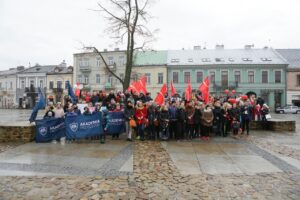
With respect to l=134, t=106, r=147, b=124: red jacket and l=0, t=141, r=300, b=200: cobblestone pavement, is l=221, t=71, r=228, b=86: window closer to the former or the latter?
l=134, t=106, r=147, b=124: red jacket

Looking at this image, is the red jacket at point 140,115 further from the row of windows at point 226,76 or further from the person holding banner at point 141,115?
the row of windows at point 226,76

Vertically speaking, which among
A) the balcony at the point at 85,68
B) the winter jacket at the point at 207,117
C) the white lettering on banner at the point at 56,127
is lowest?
the white lettering on banner at the point at 56,127

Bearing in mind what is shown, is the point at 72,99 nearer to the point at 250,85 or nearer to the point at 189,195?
the point at 189,195

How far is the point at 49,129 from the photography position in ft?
38.3

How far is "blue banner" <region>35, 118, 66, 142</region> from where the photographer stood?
11.5 m

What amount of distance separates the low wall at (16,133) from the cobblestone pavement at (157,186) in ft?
17.0

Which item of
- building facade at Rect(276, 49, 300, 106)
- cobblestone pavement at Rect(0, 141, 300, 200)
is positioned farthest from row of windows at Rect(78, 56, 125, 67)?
cobblestone pavement at Rect(0, 141, 300, 200)

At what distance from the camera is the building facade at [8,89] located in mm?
62747

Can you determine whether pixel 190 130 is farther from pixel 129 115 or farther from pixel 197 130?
pixel 129 115

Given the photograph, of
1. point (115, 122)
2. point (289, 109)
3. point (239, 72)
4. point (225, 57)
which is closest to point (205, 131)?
point (115, 122)

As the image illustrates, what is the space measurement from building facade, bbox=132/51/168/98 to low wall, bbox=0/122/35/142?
36.4 meters

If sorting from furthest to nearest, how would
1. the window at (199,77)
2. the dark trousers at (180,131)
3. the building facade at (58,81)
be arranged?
1. the building facade at (58,81)
2. the window at (199,77)
3. the dark trousers at (180,131)

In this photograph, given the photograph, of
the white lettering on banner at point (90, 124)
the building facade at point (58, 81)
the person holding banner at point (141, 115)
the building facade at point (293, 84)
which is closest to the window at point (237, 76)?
the building facade at point (293, 84)

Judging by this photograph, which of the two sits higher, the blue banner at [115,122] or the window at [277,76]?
the window at [277,76]
